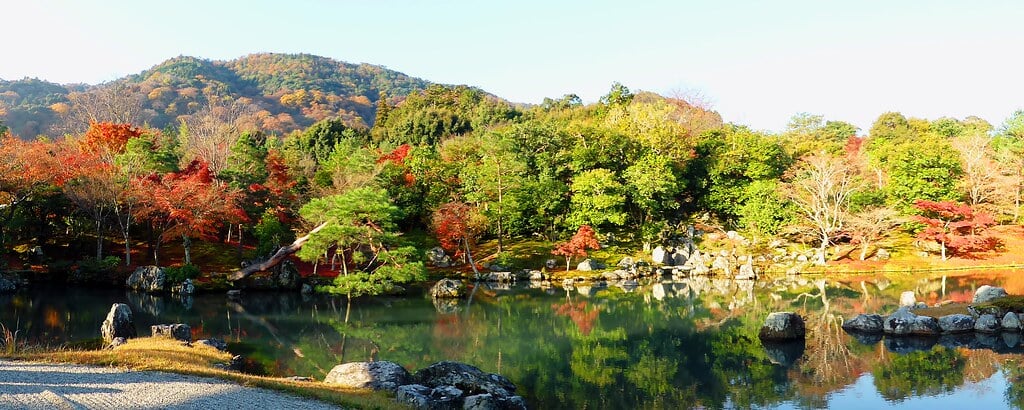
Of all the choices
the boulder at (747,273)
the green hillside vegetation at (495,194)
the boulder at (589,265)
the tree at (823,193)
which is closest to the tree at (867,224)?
the green hillside vegetation at (495,194)

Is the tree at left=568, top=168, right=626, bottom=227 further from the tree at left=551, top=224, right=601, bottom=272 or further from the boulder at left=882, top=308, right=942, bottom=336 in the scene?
the boulder at left=882, top=308, right=942, bottom=336

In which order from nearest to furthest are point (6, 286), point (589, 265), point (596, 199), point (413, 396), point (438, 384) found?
point (413, 396)
point (438, 384)
point (6, 286)
point (589, 265)
point (596, 199)

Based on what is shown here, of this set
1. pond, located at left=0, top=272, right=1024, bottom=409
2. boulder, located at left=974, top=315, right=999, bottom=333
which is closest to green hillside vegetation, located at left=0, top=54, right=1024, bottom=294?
pond, located at left=0, top=272, right=1024, bottom=409

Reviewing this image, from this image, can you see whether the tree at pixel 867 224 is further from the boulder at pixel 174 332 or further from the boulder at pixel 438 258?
the boulder at pixel 174 332

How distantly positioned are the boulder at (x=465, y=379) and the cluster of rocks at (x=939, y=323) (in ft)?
35.5

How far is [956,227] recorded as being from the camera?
105 ft

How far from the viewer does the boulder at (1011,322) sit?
16.1 metres

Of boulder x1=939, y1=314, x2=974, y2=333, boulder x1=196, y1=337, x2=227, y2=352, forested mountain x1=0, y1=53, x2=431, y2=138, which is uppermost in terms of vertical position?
forested mountain x1=0, y1=53, x2=431, y2=138

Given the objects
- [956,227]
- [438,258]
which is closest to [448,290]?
[438,258]

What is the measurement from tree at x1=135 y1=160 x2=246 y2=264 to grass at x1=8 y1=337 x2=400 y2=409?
51.4 feet

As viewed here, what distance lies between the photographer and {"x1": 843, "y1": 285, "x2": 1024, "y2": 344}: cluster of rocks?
16.1 meters

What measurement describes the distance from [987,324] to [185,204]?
27825mm

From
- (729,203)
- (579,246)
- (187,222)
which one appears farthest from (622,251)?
(187,222)

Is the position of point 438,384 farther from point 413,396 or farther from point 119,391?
point 119,391
